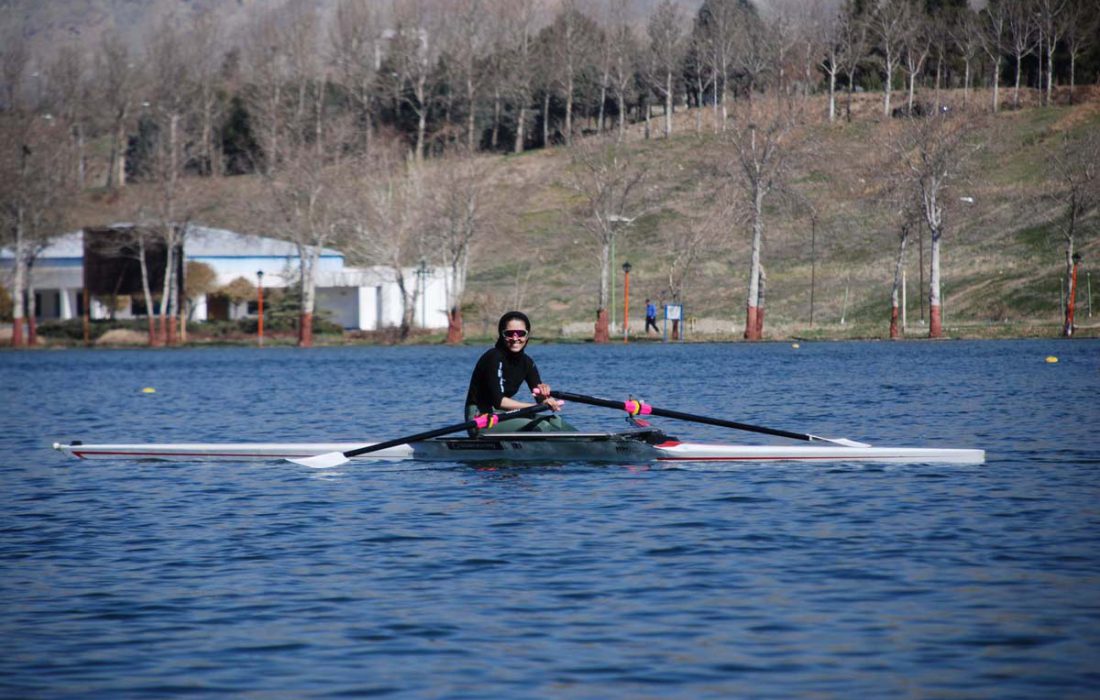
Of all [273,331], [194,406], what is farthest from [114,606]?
[273,331]

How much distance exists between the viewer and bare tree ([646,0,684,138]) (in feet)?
452

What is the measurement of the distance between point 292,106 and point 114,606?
130 meters

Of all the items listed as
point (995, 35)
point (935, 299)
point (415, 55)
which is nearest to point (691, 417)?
point (935, 299)

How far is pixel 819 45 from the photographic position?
438 ft

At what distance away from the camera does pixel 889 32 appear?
130 m

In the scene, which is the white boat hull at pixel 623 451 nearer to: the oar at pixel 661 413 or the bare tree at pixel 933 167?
the oar at pixel 661 413

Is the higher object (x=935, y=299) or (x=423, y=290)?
(x=423, y=290)

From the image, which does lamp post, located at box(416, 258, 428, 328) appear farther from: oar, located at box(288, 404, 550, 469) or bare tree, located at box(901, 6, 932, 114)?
oar, located at box(288, 404, 550, 469)

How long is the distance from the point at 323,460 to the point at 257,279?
78290 millimetres

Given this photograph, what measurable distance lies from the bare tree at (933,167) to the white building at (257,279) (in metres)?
29.8

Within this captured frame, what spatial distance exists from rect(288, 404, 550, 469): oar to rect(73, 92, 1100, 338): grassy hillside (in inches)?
2358

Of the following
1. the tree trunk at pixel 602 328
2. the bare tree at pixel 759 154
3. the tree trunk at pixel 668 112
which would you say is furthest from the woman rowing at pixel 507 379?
the tree trunk at pixel 668 112

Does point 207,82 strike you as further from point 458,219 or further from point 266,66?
point 458,219

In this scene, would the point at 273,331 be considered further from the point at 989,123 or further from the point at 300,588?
the point at 300,588
